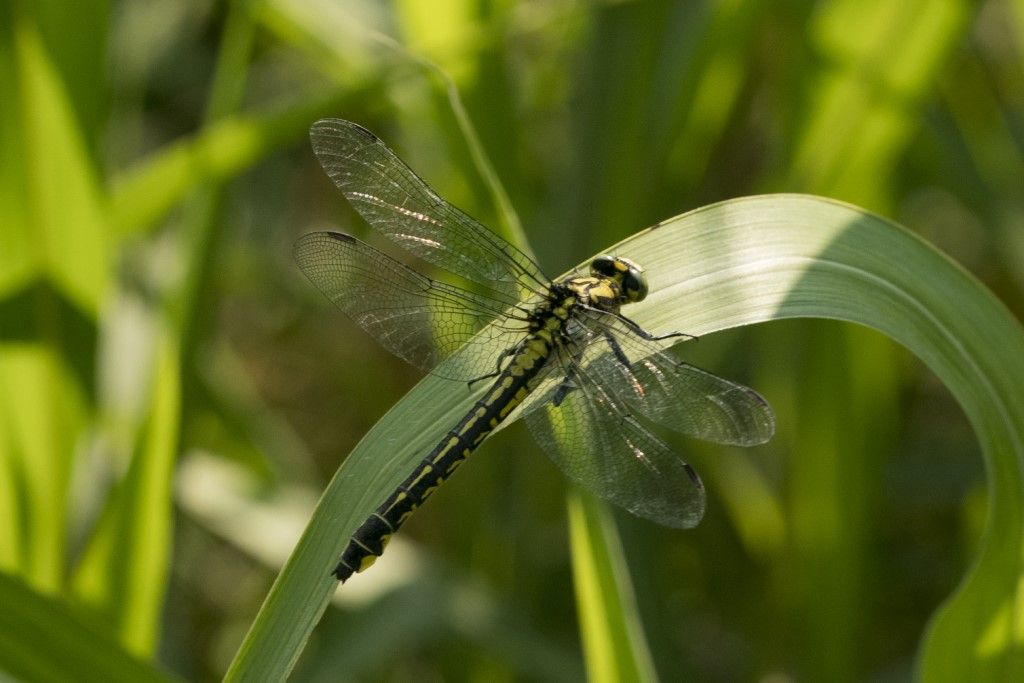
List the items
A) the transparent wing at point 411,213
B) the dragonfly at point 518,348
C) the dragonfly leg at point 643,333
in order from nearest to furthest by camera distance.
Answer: the dragonfly leg at point 643,333 → the dragonfly at point 518,348 → the transparent wing at point 411,213

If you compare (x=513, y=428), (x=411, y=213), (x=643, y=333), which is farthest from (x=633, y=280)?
(x=513, y=428)

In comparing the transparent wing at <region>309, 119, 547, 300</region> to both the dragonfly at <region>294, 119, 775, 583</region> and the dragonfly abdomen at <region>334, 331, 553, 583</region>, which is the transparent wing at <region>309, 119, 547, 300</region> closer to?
the dragonfly at <region>294, 119, 775, 583</region>

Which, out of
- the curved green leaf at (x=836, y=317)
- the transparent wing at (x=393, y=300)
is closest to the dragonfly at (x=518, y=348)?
the transparent wing at (x=393, y=300)

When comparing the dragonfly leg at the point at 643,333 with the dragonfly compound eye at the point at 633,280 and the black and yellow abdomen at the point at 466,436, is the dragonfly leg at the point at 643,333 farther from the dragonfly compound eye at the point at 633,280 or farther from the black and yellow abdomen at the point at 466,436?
the black and yellow abdomen at the point at 466,436

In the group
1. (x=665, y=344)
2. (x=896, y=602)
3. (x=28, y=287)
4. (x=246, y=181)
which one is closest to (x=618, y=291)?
(x=665, y=344)

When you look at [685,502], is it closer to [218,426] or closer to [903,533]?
[218,426]

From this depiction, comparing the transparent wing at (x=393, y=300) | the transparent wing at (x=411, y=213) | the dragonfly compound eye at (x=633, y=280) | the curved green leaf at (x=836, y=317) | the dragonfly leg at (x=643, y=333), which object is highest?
the transparent wing at (x=411, y=213)

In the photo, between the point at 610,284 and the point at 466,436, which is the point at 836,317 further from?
the point at 466,436
